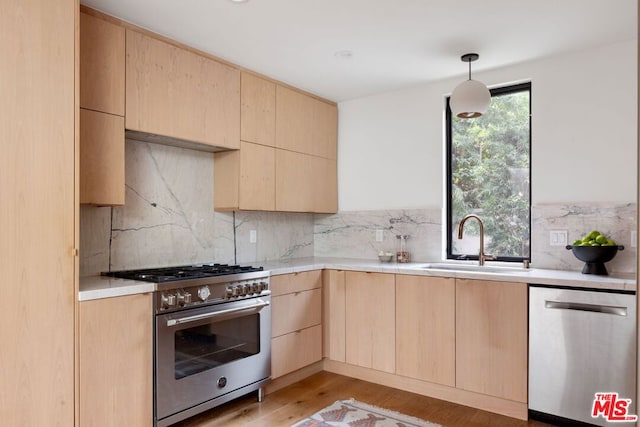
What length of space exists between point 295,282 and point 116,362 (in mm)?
1383

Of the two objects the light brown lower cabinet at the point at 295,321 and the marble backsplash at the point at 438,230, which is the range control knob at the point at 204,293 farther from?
the marble backsplash at the point at 438,230

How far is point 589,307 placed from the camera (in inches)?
97.3

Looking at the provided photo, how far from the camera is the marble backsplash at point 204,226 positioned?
279 centimetres

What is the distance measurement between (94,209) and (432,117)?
2650 millimetres

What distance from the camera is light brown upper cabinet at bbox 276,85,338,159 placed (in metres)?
3.61

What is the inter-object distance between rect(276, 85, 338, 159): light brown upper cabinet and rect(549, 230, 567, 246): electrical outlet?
6.58 feet

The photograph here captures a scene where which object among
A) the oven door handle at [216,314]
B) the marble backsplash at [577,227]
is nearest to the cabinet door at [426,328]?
the marble backsplash at [577,227]

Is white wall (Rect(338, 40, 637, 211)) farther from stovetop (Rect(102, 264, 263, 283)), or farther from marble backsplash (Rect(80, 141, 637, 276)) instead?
stovetop (Rect(102, 264, 263, 283))

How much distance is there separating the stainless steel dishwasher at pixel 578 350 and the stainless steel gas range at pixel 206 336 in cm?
171

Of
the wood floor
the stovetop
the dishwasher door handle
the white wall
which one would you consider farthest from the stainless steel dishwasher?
the stovetop

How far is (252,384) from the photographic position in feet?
9.50

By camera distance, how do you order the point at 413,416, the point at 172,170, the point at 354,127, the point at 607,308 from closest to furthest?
1. the point at 607,308
2. the point at 413,416
3. the point at 172,170
4. the point at 354,127
